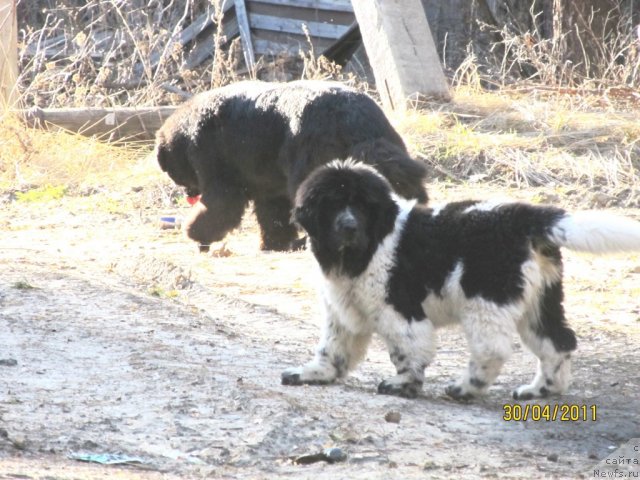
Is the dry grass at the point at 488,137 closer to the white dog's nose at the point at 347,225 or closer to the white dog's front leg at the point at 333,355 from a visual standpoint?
the white dog's front leg at the point at 333,355

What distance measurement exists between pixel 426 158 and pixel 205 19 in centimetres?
672

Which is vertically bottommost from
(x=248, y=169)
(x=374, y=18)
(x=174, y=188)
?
(x=174, y=188)

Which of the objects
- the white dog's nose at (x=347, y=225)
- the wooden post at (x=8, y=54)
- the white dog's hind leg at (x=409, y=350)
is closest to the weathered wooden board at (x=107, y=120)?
the wooden post at (x=8, y=54)

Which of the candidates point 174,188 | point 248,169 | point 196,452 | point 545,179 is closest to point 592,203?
point 545,179

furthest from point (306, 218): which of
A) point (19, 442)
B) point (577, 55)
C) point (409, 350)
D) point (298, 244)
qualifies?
point (577, 55)

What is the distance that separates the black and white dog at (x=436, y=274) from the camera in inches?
195

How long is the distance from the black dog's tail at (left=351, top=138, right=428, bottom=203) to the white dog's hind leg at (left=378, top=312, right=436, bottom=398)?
253cm

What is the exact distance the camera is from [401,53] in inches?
475

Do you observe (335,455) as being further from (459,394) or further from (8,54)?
(8,54)

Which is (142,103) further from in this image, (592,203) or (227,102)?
(592,203)

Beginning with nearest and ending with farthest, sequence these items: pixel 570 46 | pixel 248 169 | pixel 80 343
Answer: pixel 80 343
pixel 248 169
pixel 570 46

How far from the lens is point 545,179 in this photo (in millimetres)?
10383

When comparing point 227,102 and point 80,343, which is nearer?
point 80,343
